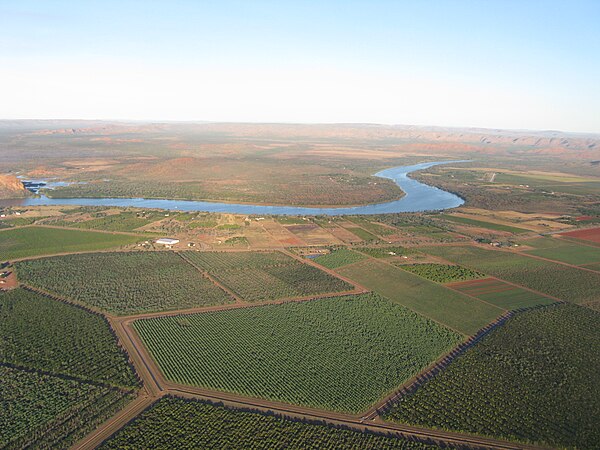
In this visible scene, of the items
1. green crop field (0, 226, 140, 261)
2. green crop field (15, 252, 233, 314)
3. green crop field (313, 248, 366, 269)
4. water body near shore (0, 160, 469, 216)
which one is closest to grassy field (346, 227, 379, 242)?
green crop field (313, 248, 366, 269)

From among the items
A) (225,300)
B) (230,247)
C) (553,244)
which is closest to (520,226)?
(553,244)

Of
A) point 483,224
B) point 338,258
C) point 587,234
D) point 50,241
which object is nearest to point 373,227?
point 338,258

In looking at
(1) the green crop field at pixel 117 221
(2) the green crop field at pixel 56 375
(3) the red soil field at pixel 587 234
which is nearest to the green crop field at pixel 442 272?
(3) the red soil field at pixel 587 234

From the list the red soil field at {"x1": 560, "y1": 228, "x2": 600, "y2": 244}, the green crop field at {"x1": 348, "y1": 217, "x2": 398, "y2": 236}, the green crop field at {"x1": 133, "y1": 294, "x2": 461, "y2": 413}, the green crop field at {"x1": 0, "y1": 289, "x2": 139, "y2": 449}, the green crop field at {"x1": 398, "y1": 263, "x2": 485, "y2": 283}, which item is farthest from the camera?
the green crop field at {"x1": 348, "y1": 217, "x2": 398, "y2": 236}

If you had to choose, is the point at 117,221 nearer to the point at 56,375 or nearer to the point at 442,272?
the point at 56,375

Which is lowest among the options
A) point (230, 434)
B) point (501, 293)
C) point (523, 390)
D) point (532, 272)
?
point (230, 434)

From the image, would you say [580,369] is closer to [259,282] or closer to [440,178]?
[259,282]

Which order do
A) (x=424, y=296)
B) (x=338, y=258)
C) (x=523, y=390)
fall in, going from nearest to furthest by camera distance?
(x=523, y=390), (x=424, y=296), (x=338, y=258)

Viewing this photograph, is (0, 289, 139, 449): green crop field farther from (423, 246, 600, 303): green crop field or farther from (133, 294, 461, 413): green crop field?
(423, 246, 600, 303): green crop field
